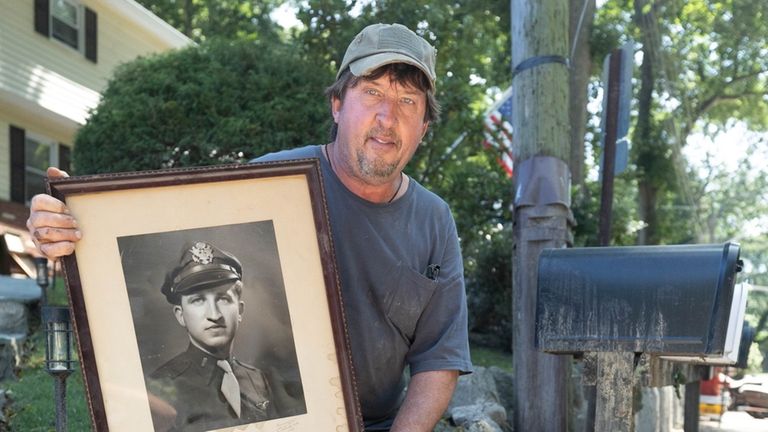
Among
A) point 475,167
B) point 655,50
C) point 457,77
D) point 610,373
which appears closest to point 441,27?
point 457,77

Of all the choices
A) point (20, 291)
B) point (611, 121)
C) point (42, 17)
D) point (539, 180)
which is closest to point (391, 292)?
point (539, 180)

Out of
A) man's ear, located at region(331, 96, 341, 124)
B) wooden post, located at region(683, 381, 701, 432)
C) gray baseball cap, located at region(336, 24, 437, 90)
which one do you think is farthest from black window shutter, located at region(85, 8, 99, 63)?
gray baseball cap, located at region(336, 24, 437, 90)

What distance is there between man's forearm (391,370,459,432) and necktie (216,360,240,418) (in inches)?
20.7

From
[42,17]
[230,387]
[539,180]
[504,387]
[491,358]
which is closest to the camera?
[230,387]

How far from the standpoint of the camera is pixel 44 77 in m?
15.4

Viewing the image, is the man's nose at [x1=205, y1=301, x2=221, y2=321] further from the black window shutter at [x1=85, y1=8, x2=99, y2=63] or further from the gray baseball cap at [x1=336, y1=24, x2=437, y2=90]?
the black window shutter at [x1=85, y1=8, x2=99, y2=63]

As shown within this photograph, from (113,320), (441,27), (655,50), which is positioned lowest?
(113,320)

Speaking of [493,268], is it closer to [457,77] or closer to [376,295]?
[457,77]

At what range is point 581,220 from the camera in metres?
10.8

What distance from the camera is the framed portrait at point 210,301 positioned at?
78.7 inches

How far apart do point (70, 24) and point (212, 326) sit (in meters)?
15.7

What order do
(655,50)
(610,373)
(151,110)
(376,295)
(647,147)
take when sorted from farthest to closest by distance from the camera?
1. (655,50)
2. (647,147)
3. (151,110)
4. (610,373)
5. (376,295)

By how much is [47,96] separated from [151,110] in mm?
6826

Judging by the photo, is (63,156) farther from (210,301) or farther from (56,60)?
(210,301)
